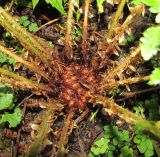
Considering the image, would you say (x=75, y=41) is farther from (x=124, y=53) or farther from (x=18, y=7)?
(x=18, y=7)

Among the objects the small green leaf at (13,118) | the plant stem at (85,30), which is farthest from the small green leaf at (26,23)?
the small green leaf at (13,118)

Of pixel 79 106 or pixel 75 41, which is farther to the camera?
pixel 75 41

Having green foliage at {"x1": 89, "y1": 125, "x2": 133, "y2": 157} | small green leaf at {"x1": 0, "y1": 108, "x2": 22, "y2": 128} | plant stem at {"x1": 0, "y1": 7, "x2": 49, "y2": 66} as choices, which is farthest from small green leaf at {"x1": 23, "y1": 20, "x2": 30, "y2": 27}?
green foliage at {"x1": 89, "y1": 125, "x2": 133, "y2": 157}

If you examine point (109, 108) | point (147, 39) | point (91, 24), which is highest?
point (91, 24)

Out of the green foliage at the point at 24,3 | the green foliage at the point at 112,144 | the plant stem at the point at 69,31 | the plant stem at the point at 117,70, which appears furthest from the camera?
the green foliage at the point at 24,3

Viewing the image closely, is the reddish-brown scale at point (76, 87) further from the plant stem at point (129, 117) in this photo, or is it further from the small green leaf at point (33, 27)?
the small green leaf at point (33, 27)

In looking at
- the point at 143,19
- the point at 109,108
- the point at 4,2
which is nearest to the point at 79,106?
the point at 109,108

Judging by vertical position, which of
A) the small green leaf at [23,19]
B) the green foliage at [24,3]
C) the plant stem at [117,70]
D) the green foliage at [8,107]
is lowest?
the green foliage at [8,107]
